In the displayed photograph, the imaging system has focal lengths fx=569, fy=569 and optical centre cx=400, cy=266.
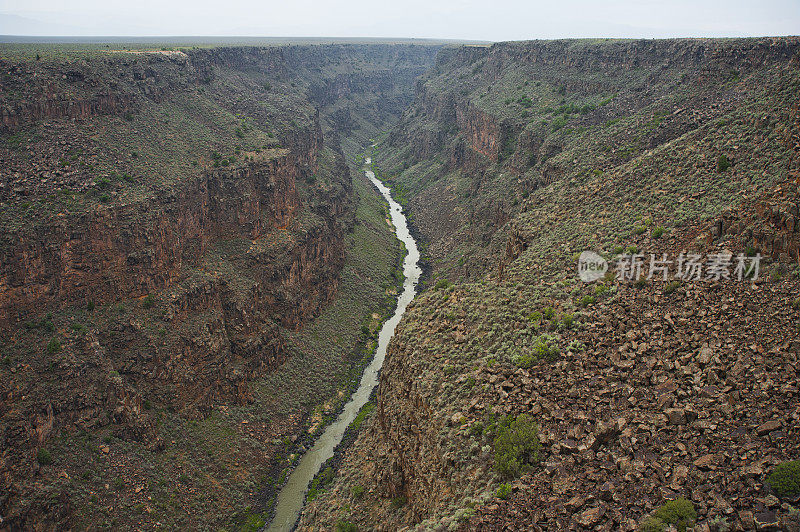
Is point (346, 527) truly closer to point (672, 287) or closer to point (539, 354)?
point (539, 354)

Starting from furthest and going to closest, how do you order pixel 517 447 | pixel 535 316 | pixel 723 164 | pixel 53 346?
pixel 53 346 → pixel 723 164 → pixel 535 316 → pixel 517 447

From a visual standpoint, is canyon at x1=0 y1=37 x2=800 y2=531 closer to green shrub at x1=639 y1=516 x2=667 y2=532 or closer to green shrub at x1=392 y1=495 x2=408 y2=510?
green shrub at x1=639 y1=516 x2=667 y2=532

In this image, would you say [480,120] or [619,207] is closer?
[619,207]

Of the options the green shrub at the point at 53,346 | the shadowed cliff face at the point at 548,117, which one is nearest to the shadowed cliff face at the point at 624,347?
the shadowed cliff face at the point at 548,117

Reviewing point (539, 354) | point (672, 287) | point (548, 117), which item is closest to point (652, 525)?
point (539, 354)

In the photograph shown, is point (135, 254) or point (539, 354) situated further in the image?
point (135, 254)

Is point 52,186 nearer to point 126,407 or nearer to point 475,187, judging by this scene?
point 126,407

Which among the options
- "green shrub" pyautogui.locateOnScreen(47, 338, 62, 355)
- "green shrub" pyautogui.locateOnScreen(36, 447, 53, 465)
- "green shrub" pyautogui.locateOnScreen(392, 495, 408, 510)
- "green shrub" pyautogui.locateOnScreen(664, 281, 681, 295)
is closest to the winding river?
"green shrub" pyautogui.locateOnScreen(392, 495, 408, 510)

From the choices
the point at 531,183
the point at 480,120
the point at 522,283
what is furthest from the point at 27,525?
the point at 480,120
